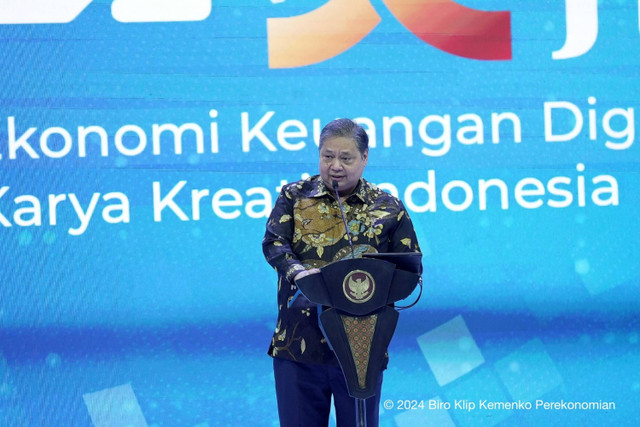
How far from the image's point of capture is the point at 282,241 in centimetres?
215

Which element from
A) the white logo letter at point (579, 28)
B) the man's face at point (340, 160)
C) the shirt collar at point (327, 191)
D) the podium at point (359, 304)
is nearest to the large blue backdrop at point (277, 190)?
the white logo letter at point (579, 28)

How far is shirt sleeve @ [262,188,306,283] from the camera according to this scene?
204 centimetres

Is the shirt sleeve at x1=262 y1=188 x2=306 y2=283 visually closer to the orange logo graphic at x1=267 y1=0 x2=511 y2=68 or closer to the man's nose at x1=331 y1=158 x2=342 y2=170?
the man's nose at x1=331 y1=158 x2=342 y2=170

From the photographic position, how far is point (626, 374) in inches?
139

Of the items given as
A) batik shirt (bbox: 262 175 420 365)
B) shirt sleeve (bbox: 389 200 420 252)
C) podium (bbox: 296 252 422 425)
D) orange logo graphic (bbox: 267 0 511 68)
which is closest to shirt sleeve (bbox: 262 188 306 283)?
batik shirt (bbox: 262 175 420 365)

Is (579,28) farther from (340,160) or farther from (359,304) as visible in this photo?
(359,304)

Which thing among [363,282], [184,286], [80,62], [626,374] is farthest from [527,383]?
[80,62]

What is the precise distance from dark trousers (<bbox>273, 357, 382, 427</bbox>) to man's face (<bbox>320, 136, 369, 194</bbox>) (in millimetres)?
506

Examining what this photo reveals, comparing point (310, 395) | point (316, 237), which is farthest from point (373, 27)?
point (310, 395)

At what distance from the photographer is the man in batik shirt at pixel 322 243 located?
2.15m

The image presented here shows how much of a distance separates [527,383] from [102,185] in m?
2.04

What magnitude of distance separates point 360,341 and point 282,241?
1.21 feet

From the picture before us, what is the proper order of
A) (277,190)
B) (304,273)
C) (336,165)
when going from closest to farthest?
1. (304,273)
2. (336,165)
3. (277,190)

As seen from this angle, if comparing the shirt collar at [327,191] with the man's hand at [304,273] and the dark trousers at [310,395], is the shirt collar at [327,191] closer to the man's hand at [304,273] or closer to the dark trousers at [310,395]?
the man's hand at [304,273]
